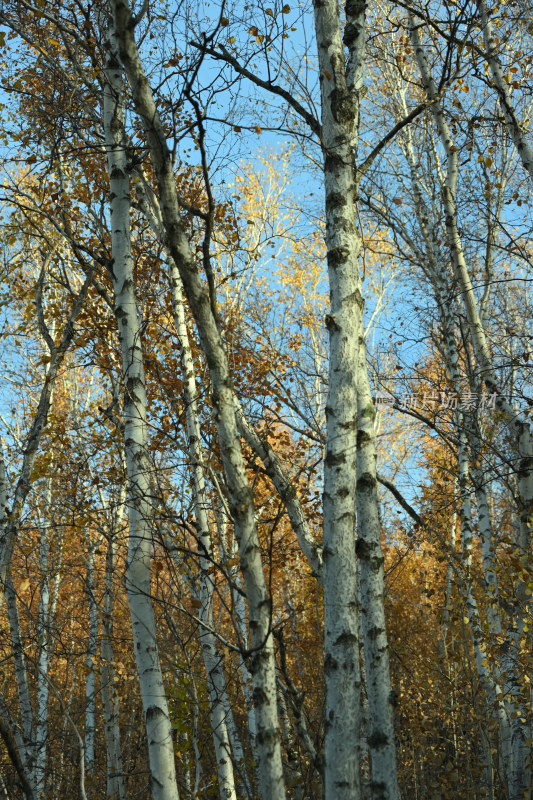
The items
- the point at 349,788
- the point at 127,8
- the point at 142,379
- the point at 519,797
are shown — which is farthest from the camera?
the point at 519,797

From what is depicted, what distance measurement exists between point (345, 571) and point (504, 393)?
483 centimetres

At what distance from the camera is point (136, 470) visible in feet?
13.6

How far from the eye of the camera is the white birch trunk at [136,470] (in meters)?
3.77

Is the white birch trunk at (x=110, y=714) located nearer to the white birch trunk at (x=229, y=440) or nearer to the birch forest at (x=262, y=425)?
the birch forest at (x=262, y=425)

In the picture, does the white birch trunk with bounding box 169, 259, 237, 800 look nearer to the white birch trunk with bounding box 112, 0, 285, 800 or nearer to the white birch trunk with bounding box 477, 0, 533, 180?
the white birch trunk with bounding box 112, 0, 285, 800

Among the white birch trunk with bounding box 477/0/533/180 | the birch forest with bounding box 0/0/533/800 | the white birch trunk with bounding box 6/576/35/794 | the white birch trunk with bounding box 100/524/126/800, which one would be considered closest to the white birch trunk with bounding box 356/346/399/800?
the birch forest with bounding box 0/0/533/800

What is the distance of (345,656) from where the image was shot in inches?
103

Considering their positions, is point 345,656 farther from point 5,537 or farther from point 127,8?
point 5,537

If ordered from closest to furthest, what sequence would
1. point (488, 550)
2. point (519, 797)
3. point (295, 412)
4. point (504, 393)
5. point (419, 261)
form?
point (519, 797), point (504, 393), point (488, 550), point (419, 261), point (295, 412)

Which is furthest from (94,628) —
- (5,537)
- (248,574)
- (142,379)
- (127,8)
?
(127,8)

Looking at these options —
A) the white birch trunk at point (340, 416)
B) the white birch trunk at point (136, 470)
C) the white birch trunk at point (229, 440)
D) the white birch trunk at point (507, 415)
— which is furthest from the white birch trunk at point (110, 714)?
the white birch trunk at point (340, 416)

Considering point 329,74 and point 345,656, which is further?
point 329,74

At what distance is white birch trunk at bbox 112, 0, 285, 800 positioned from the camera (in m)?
2.78

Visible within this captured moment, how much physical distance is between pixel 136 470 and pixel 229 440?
1293mm
